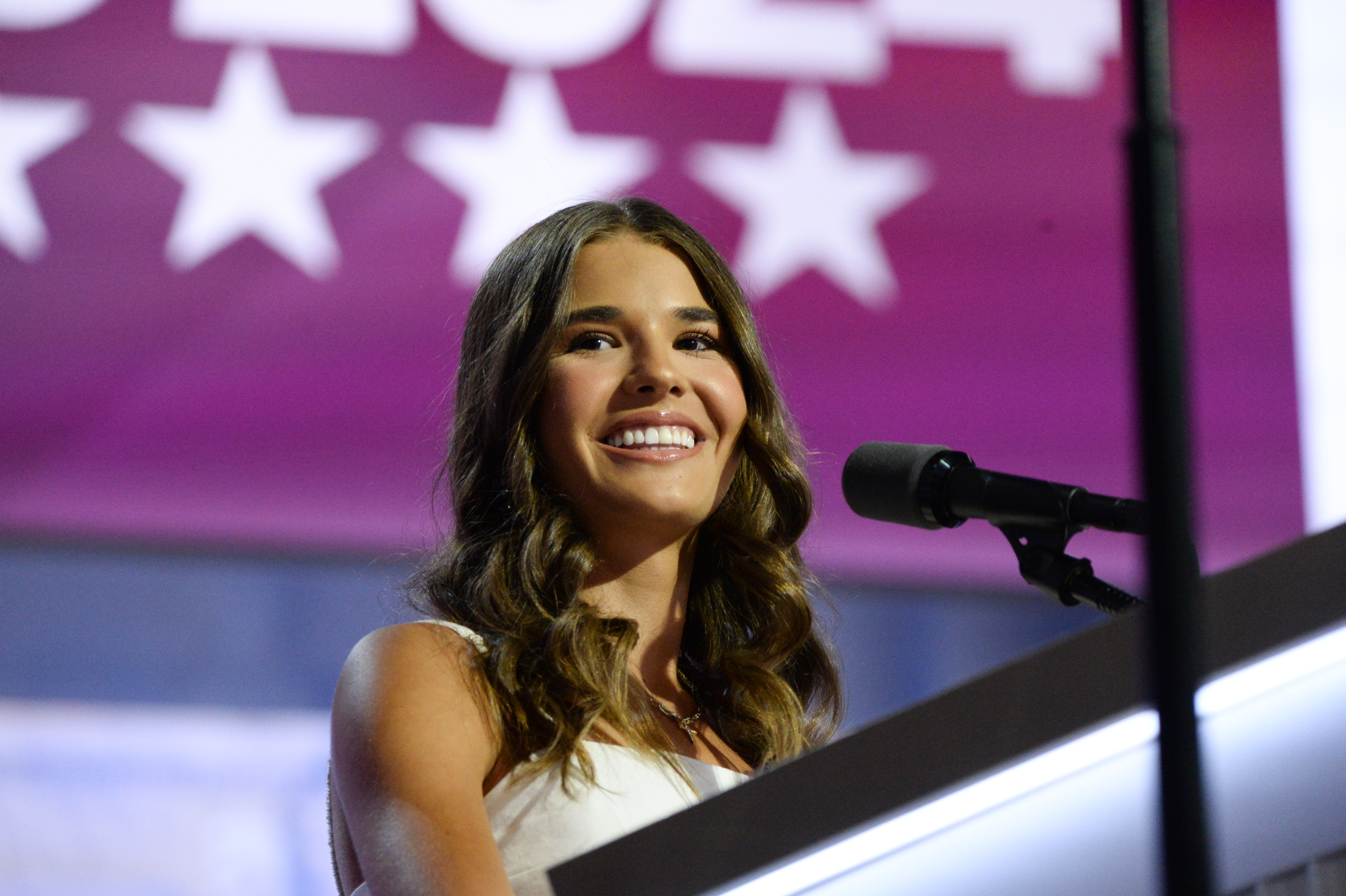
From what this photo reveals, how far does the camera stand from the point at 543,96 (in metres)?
2.84

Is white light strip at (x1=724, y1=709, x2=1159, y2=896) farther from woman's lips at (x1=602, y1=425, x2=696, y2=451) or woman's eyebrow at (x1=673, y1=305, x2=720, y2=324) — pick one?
woman's eyebrow at (x1=673, y1=305, x2=720, y2=324)

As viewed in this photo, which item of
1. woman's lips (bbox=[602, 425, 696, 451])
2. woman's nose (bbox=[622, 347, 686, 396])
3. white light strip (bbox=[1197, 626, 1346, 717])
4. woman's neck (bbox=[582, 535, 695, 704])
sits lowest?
white light strip (bbox=[1197, 626, 1346, 717])

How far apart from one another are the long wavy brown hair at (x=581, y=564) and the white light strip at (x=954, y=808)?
33.2 inches

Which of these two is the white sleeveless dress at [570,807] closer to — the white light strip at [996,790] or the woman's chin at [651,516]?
the woman's chin at [651,516]

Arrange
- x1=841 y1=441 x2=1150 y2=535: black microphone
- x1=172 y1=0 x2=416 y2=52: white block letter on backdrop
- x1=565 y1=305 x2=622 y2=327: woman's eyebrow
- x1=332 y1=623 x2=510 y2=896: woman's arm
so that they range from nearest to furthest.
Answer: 1. x1=841 y1=441 x2=1150 y2=535: black microphone
2. x1=332 y1=623 x2=510 y2=896: woman's arm
3. x1=565 y1=305 x2=622 y2=327: woman's eyebrow
4. x1=172 y1=0 x2=416 y2=52: white block letter on backdrop

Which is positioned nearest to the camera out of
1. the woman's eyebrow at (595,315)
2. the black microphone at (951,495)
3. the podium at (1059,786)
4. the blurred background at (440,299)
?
the podium at (1059,786)

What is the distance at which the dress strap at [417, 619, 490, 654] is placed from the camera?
147 centimetres

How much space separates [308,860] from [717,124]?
1660mm

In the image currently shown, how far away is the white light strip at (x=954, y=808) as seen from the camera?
0.59 metres

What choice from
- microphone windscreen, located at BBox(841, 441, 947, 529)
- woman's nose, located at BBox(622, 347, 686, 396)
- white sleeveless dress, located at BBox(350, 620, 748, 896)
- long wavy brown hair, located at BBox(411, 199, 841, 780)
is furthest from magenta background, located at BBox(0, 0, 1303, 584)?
microphone windscreen, located at BBox(841, 441, 947, 529)

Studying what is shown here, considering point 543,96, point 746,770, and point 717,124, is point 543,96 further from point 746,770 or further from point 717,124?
point 746,770

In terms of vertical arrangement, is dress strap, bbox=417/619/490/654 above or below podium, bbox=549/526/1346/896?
above

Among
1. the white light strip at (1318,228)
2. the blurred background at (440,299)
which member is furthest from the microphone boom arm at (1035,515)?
the white light strip at (1318,228)

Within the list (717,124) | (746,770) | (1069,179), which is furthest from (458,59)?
(746,770)
